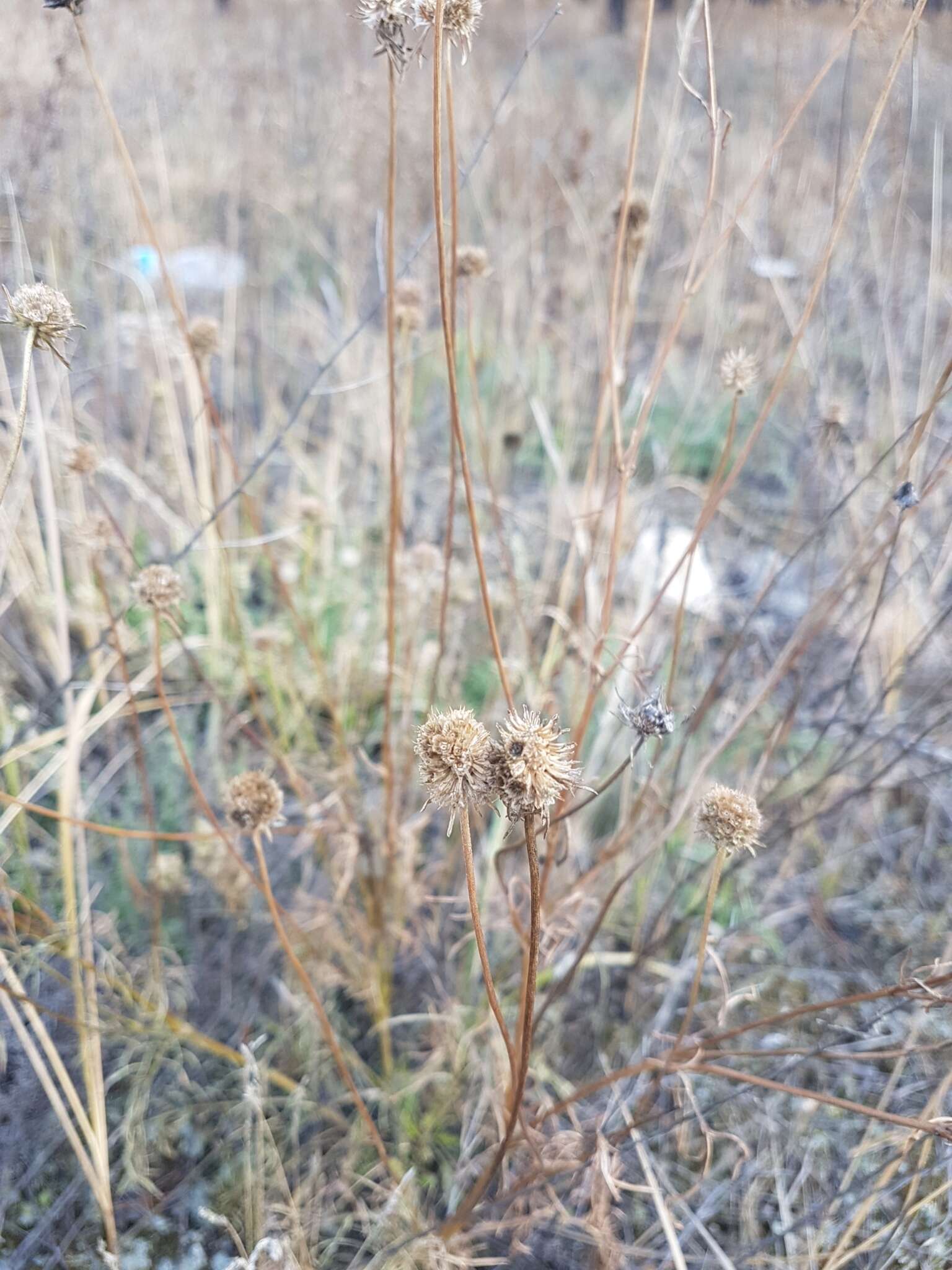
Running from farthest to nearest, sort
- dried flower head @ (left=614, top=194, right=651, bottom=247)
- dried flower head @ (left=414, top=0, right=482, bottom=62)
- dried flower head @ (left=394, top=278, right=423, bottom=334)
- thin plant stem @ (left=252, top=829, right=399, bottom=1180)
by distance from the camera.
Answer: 1. dried flower head @ (left=394, top=278, right=423, bottom=334)
2. dried flower head @ (left=614, top=194, right=651, bottom=247)
3. thin plant stem @ (left=252, top=829, right=399, bottom=1180)
4. dried flower head @ (left=414, top=0, right=482, bottom=62)

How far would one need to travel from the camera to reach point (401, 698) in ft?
5.52

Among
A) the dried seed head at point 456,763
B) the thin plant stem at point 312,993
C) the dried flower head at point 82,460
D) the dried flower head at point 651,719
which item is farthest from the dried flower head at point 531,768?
the dried flower head at point 82,460

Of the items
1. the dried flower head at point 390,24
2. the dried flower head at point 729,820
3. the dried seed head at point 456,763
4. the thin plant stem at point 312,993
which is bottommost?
the thin plant stem at point 312,993

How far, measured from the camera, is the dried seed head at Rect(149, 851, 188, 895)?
51.8 inches

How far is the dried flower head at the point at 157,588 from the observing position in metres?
1.01

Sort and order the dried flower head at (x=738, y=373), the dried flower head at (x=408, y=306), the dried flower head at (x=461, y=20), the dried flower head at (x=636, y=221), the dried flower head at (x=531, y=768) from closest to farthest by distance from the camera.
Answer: the dried flower head at (x=531, y=768)
the dried flower head at (x=461, y=20)
the dried flower head at (x=738, y=373)
the dried flower head at (x=636, y=221)
the dried flower head at (x=408, y=306)

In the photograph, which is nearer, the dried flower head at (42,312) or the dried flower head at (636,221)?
the dried flower head at (42,312)

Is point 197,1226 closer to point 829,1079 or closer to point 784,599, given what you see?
point 829,1079

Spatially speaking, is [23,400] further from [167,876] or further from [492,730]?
[492,730]

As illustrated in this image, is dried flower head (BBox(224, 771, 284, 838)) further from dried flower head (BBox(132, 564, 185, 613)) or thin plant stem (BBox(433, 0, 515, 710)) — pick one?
thin plant stem (BBox(433, 0, 515, 710))

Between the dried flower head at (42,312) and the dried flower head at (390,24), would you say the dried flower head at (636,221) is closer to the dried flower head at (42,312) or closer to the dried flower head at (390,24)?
the dried flower head at (390,24)

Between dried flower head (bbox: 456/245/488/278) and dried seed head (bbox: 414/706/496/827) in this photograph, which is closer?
dried seed head (bbox: 414/706/496/827)

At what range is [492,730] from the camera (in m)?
1.73

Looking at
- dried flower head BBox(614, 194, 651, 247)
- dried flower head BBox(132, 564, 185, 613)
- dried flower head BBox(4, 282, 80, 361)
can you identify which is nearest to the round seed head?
dried flower head BBox(4, 282, 80, 361)
